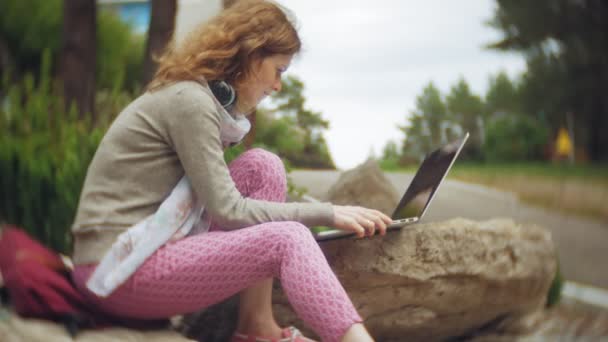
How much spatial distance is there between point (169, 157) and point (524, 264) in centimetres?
162

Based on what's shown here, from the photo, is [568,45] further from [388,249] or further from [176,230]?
[176,230]

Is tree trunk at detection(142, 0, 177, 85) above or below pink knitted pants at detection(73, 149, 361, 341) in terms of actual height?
above

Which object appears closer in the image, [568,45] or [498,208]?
[568,45]

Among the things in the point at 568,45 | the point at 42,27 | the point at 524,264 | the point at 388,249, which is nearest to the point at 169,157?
the point at 388,249

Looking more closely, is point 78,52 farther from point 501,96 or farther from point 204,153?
point 204,153

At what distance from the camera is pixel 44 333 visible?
1.43 metres

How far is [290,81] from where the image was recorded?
2629 millimetres

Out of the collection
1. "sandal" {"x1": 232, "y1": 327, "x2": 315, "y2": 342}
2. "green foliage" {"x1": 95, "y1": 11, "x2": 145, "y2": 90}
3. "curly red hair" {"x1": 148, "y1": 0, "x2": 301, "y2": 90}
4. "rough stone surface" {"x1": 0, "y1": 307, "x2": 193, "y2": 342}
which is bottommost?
"green foliage" {"x1": 95, "y1": 11, "x2": 145, "y2": 90}

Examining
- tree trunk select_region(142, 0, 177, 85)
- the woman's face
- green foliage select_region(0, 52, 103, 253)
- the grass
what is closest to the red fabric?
the woman's face

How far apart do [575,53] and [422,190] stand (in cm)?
117

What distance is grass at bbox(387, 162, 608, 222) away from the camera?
2.46 meters

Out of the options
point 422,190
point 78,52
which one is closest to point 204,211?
point 422,190

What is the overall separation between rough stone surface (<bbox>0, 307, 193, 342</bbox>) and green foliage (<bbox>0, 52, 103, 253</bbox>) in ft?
5.43

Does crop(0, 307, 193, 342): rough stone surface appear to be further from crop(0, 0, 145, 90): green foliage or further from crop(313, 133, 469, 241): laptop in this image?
crop(0, 0, 145, 90): green foliage
